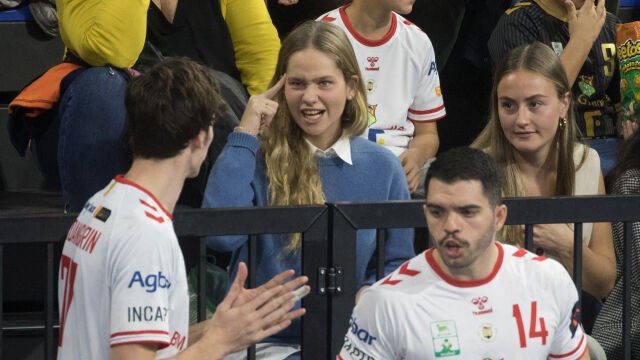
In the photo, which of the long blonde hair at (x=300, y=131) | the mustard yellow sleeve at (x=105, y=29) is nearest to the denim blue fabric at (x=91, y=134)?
the mustard yellow sleeve at (x=105, y=29)

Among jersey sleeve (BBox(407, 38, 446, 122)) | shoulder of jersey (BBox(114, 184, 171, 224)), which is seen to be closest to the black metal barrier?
shoulder of jersey (BBox(114, 184, 171, 224))

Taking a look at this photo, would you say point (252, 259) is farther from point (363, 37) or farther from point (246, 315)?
point (363, 37)

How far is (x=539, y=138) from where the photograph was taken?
465 centimetres

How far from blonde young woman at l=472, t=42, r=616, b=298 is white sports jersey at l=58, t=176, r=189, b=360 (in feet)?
6.23

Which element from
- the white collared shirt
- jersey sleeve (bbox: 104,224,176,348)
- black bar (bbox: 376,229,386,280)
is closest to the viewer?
jersey sleeve (bbox: 104,224,176,348)

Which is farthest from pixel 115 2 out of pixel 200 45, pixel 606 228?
pixel 606 228

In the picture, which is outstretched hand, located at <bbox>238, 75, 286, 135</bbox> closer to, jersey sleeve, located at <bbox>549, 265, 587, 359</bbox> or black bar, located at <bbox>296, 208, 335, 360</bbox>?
black bar, located at <bbox>296, 208, 335, 360</bbox>

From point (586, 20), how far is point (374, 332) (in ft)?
8.72

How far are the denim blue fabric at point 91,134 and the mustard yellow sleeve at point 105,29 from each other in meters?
0.08

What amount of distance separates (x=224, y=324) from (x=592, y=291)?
1.86 meters

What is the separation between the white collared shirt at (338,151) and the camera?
14.2ft

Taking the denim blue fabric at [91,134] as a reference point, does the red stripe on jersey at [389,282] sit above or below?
below

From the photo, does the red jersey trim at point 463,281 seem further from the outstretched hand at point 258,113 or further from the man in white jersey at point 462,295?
the outstretched hand at point 258,113

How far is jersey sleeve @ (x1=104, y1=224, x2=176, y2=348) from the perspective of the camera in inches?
115
